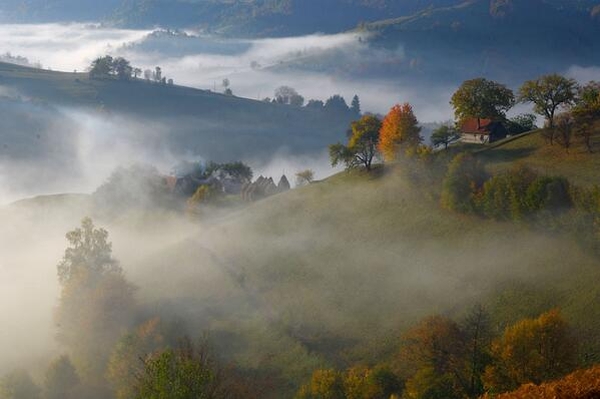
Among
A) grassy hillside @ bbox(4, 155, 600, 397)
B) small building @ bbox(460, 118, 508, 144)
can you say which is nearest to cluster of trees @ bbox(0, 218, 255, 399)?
grassy hillside @ bbox(4, 155, 600, 397)

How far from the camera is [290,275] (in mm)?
73688

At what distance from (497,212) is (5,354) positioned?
6488 cm

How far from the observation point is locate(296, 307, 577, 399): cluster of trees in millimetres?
42250

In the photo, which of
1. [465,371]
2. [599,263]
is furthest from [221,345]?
[599,263]

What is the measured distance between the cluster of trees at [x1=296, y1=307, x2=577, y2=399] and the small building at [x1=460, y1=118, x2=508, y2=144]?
46.8 meters

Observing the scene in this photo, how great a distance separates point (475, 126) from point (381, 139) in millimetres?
16028

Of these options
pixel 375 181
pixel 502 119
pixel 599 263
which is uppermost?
pixel 502 119

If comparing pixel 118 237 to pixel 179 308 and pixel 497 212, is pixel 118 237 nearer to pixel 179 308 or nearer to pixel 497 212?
pixel 179 308

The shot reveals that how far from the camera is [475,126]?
9444cm

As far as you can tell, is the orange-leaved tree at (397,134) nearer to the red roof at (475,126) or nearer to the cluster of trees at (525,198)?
the red roof at (475,126)

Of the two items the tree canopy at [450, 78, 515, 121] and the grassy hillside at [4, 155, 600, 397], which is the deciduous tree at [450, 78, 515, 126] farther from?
the grassy hillside at [4, 155, 600, 397]

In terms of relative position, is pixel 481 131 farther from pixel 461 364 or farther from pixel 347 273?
pixel 461 364

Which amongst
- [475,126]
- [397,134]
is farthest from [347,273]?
[475,126]

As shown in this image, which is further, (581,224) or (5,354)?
(5,354)
